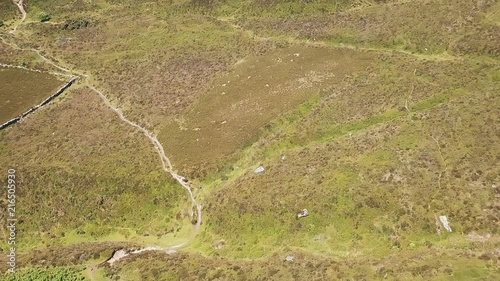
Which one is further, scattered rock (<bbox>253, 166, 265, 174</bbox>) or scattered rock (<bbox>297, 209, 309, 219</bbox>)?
scattered rock (<bbox>253, 166, 265, 174</bbox>)

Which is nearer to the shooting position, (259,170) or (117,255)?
(117,255)

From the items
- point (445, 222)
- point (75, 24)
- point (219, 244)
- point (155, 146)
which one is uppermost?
point (75, 24)

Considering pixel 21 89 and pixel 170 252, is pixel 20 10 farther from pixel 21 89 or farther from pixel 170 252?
pixel 170 252

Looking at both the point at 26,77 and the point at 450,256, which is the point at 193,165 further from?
the point at 26,77

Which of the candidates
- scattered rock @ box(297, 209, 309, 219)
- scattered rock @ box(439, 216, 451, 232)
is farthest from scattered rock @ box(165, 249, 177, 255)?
scattered rock @ box(439, 216, 451, 232)

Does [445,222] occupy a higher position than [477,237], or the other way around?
[445,222]

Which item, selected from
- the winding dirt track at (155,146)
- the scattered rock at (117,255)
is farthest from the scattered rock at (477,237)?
the scattered rock at (117,255)

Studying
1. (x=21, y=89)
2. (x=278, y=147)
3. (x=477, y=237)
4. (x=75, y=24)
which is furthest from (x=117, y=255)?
(x=75, y=24)

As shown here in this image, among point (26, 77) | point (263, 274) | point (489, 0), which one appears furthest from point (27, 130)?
point (489, 0)

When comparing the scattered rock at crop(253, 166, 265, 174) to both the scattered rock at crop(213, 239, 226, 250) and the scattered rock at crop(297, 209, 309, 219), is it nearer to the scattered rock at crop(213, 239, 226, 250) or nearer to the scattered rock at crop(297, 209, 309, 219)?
the scattered rock at crop(297, 209, 309, 219)

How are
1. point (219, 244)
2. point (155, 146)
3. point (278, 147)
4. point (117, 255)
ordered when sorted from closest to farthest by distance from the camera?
point (219, 244) < point (117, 255) < point (278, 147) < point (155, 146)
